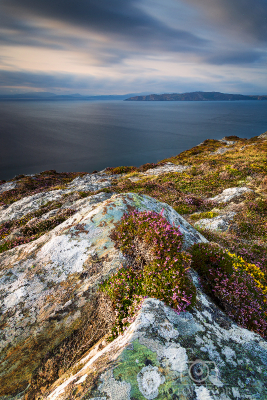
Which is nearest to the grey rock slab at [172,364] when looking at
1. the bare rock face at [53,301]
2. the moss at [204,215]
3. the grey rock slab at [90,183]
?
the bare rock face at [53,301]

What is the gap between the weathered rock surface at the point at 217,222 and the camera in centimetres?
1182

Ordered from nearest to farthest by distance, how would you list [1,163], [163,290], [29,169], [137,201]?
1. [163,290]
2. [137,201]
3. [29,169]
4. [1,163]

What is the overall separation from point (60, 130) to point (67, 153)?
7249 cm

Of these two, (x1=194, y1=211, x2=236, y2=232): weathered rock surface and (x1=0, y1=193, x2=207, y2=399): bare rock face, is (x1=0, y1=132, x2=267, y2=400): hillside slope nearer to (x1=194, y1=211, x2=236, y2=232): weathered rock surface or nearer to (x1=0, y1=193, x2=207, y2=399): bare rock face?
(x1=0, y1=193, x2=207, y2=399): bare rock face

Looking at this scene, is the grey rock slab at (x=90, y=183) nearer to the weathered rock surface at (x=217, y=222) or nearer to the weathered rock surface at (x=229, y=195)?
the weathered rock surface at (x=217, y=222)

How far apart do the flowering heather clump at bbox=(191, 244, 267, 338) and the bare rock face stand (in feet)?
2.73

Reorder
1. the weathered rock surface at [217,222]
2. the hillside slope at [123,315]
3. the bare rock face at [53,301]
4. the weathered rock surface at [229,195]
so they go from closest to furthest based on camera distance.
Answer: the hillside slope at [123,315]
the bare rock face at [53,301]
the weathered rock surface at [217,222]
the weathered rock surface at [229,195]

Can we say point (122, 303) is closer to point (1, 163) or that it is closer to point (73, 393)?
point (73, 393)

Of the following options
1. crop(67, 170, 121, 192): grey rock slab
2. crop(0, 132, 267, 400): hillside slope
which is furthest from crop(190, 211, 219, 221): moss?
crop(67, 170, 121, 192): grey rock slab

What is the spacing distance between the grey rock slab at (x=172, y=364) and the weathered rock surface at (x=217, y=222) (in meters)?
8.45

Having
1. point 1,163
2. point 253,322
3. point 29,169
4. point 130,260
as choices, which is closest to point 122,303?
point 130,260

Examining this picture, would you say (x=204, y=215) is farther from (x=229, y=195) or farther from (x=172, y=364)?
(x=172, y=364)

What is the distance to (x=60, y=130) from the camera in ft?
575

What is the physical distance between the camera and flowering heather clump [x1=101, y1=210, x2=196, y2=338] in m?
3.81
